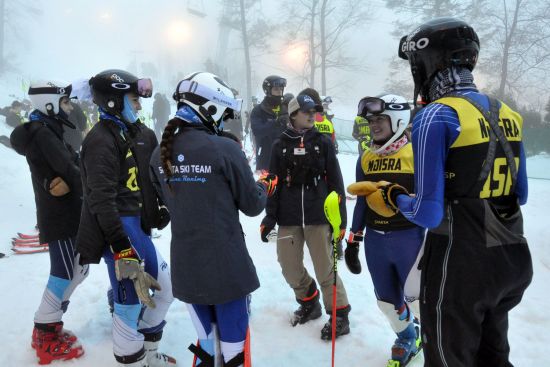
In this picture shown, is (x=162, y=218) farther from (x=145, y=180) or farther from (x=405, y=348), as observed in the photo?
(x=405, y=348)

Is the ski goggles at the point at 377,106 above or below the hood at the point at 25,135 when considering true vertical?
above

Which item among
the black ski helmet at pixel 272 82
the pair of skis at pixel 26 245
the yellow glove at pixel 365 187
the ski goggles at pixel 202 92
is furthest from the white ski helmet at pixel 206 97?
the pair of skis at pixel 26 245

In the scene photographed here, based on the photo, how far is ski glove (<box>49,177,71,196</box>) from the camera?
3.40 meters

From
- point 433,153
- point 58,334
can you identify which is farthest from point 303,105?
point 58,334

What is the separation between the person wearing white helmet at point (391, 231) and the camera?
3.05 m

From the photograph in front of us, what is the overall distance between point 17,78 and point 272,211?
4126cm

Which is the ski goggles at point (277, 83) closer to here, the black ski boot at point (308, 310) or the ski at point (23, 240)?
the black ski boot at point (308, 310)

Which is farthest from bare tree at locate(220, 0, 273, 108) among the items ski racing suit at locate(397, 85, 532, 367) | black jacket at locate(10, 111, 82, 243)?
ski racing suit at locate(397, 85, 532, 367)

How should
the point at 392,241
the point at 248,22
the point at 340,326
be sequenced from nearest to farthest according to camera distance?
the point at 392,241 → the point at 340,326 → the point at 248,22

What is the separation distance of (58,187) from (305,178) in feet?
8.09

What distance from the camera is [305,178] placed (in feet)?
13.2

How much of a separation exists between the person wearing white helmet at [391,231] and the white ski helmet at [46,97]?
298 cm

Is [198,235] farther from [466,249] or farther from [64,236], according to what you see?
[64,236]

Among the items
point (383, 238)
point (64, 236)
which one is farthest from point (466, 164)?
point (64, 236)
